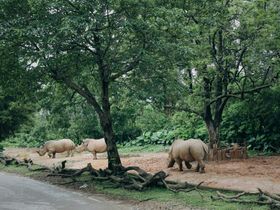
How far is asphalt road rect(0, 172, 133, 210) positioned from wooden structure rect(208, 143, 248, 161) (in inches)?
310

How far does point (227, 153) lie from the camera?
72.3 feet

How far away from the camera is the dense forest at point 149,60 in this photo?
14578mm

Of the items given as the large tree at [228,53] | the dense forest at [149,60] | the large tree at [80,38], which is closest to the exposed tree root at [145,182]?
the large tree at [80,38]

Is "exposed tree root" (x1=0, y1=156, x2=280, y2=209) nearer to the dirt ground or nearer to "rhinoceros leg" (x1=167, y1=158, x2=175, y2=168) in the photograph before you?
the dirt ground

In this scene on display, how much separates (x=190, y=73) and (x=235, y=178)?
8.45 m

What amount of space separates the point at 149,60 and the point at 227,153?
28.0 ft

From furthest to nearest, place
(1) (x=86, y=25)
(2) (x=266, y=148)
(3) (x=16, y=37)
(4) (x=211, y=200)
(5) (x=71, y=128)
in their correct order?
(5) (x=71, y=128) → (2) (x=266, y=148) → (3) (x=16, y=37) → (1) (x=86, y=25) → (4) (x=211, y=200)

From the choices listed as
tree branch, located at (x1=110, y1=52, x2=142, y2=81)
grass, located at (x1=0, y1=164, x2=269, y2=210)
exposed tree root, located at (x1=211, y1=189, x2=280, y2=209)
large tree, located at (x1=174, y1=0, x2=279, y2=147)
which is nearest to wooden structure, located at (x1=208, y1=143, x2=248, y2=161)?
large tree, located at (x1=174, y1=0, x2=279, y2=147)

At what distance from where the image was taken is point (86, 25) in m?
13.8

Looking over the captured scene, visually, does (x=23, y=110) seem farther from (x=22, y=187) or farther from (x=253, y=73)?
(x=253, y=73)

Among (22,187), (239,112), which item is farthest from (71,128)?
(22,187)

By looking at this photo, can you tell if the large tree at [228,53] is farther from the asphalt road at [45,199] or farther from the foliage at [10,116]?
the foliage at [10,116]

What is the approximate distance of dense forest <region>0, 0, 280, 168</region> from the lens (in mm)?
14578

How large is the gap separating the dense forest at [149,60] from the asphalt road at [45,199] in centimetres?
302
